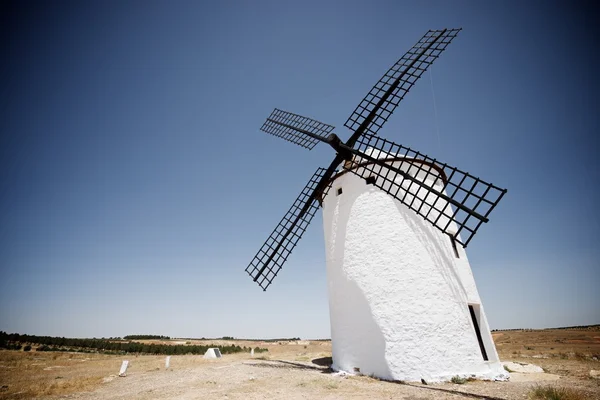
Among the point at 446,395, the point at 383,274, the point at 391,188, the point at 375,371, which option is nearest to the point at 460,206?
the point at 391,188

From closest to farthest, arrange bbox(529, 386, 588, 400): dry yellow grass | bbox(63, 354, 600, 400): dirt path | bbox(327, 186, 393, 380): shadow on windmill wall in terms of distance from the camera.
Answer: bbox(529, 386, 588, 400): dry yellow grass < bbox(63, 354, 600, 400): dirt path < bbox(327, 186, 393, 380): shadow on windmill wall

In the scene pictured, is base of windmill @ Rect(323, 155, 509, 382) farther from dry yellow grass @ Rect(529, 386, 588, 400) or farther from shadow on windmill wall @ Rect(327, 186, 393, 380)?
dry yellow grass @ Rect(529, 386, 588, 400)

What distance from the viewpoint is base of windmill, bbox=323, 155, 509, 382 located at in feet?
26.7

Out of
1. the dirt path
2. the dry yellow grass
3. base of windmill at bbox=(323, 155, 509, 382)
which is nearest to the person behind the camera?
the dry yellow grass

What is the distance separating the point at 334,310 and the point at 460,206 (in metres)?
5.72

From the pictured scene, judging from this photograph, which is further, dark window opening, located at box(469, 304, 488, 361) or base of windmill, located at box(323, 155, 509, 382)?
dark window opening, located at box(469, 304, 488, 361)

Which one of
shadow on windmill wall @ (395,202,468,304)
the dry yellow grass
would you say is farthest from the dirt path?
shadow on windmill wall @ (395,202,468,304)

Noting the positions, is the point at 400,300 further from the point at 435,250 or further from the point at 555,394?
the point at 555,394

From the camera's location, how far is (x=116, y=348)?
40719 millimetres

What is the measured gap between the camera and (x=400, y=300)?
343 inches

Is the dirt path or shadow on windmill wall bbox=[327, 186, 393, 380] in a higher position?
shadow on windmill wall bbox=[327, 186, 393, 380]

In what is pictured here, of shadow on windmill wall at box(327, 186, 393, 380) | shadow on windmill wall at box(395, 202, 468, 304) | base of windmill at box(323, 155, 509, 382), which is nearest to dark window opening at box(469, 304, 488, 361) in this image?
base of windmill at box(323, 155, 509, 382)

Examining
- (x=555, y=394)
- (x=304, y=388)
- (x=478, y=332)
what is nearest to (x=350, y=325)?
(x=304, y=388)

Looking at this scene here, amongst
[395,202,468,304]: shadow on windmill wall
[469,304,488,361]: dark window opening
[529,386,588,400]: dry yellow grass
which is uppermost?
[395,202,468,304]: shadow on windmill wall
